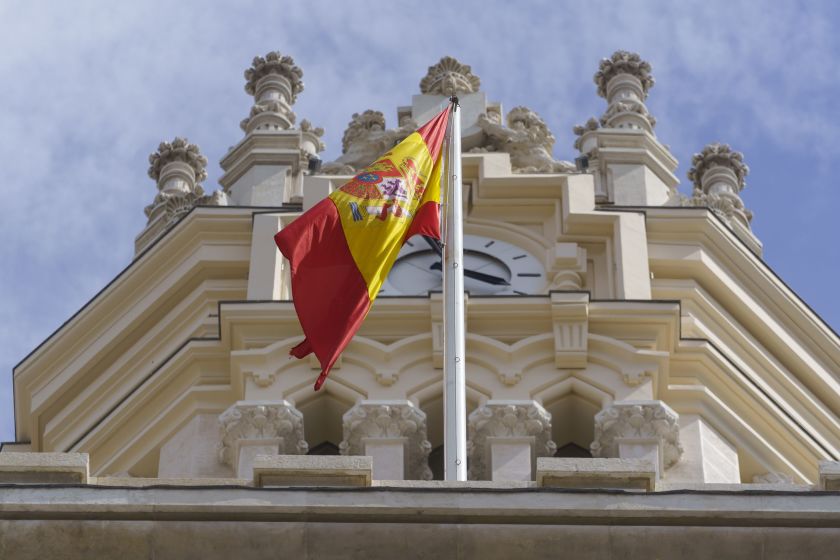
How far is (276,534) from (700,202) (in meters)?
20.5

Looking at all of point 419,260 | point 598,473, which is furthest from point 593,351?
point 598,473

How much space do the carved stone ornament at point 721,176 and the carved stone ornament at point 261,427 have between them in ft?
31.5

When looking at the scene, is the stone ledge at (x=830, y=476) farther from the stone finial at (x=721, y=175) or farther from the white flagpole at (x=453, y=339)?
the stone finial at (x=721, y=175)

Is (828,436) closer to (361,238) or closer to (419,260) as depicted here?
(419,260)

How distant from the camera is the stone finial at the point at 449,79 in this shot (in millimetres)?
42906

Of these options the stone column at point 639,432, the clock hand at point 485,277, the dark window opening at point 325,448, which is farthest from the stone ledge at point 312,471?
the clock hand at point 485,277

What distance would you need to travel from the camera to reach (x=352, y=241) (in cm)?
3072

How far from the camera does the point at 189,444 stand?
120 feet

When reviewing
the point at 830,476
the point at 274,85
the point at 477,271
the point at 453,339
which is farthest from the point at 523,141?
the point at 830,476

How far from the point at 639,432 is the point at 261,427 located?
189 inches

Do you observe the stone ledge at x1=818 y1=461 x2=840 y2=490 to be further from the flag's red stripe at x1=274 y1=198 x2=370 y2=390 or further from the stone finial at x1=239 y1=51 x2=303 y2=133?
the stone finial at x1=239 y1=51 x2=303 y2=133

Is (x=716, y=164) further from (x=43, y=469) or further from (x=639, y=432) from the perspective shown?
(x=43, y=469)

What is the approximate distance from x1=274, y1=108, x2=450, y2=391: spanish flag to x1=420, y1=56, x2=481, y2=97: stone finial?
1113 centimetres

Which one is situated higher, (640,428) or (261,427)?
(261,427)
